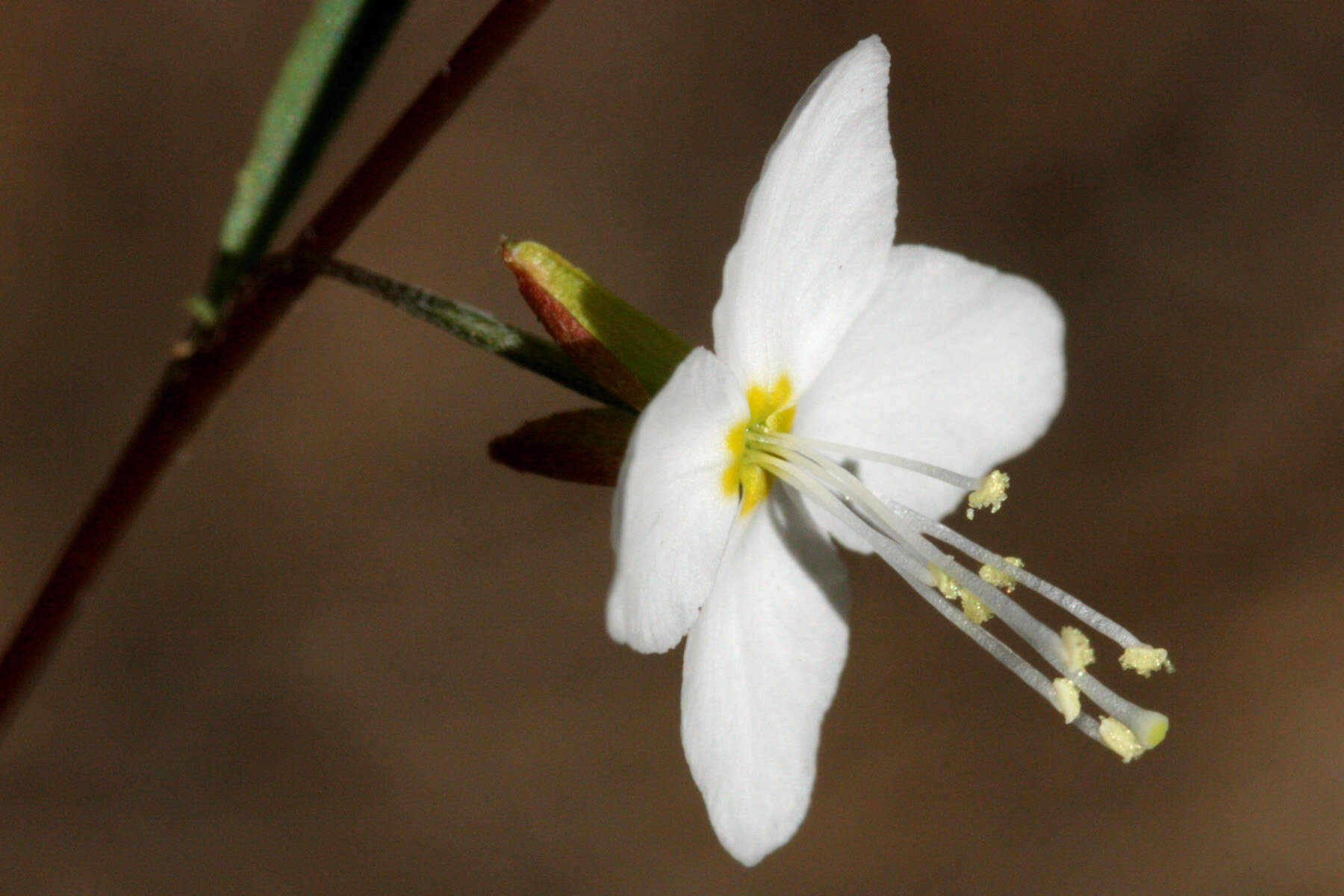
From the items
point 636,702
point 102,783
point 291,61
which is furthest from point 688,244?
point 291,61

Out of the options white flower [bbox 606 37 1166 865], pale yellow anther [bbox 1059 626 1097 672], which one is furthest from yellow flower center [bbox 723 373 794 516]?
pale yellow anther [bbox 1059 626 1097 672]

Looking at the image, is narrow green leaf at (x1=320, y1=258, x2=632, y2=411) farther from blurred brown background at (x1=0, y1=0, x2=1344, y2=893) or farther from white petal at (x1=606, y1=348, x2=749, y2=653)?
blurred brown background at (x1=0, y1=0, x2=1344, y2=893)

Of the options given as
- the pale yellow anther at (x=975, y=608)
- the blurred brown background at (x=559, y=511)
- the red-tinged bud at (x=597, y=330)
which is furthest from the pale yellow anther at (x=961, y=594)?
the blurred brown background at (x=559, y=511)

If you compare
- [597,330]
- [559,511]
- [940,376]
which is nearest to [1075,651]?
[940,376]

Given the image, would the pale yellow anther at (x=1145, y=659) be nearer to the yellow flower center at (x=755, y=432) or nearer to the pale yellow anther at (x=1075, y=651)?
the pale yellow anther at (x=1075, y=651)

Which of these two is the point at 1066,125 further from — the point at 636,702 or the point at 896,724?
the point at 636,702

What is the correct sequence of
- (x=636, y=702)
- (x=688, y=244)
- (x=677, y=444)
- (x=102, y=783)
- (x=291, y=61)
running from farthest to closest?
1. (x=688, y=244)
2. (x=636, y=702)
3. (x=102, y=783)
4. (x=291, y=61)
5. (x=677, y=444)

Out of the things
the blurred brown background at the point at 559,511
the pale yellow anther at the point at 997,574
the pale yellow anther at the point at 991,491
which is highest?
the pale yellow anther at the point at 991,491

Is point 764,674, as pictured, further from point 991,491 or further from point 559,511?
point 559,511
